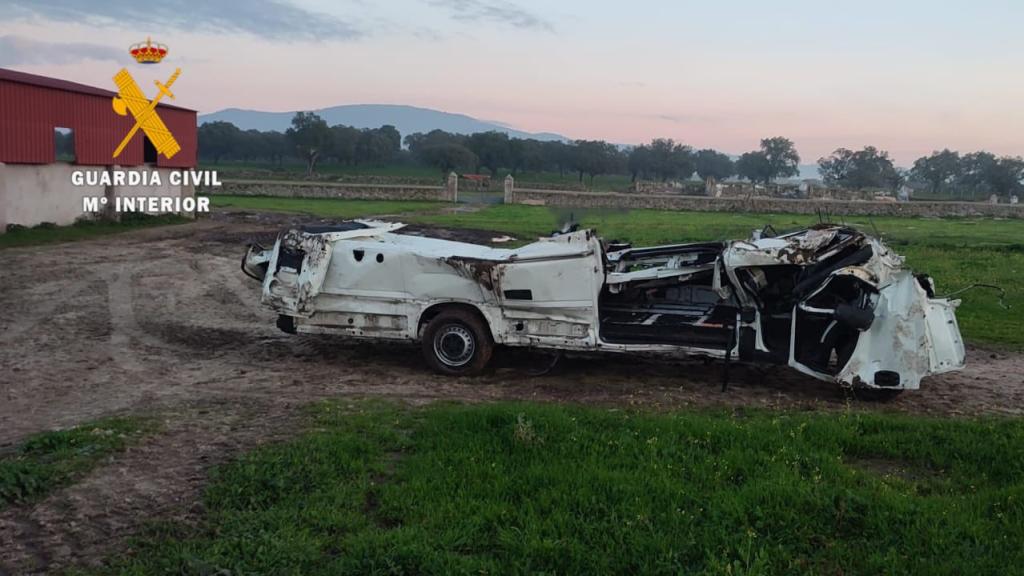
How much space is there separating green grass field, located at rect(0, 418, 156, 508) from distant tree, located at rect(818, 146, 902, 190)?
10832cm

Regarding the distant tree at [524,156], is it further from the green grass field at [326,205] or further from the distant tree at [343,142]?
the green grass field at [326,205]

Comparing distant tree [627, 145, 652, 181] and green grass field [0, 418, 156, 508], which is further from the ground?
distant tree [627, 145, 652, 181]

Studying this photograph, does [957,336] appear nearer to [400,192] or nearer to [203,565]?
[203,565]

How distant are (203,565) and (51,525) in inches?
51.0

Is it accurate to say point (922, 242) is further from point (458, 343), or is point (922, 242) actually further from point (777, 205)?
point (777, 205)

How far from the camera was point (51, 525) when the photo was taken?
194 inches

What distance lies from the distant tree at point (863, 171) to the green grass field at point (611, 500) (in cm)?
10639

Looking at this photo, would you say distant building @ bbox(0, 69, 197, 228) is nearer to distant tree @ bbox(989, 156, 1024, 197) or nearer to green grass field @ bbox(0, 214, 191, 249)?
green grass field @ bbox(0, 214, 191, 249)

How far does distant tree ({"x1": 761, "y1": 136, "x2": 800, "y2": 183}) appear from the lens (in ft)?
386

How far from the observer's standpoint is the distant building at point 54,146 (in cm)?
2342

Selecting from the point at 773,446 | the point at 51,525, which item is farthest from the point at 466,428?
the point at 51,525

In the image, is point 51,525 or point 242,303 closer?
point 51,525

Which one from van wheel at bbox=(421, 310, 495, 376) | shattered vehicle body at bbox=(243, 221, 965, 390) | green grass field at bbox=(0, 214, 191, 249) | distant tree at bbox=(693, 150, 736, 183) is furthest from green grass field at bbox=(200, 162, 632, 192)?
van wheel at bbox=(421, 310, 495, 376)

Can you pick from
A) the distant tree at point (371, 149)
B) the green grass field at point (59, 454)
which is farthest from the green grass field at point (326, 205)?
the distant tree at point (371, 149)
